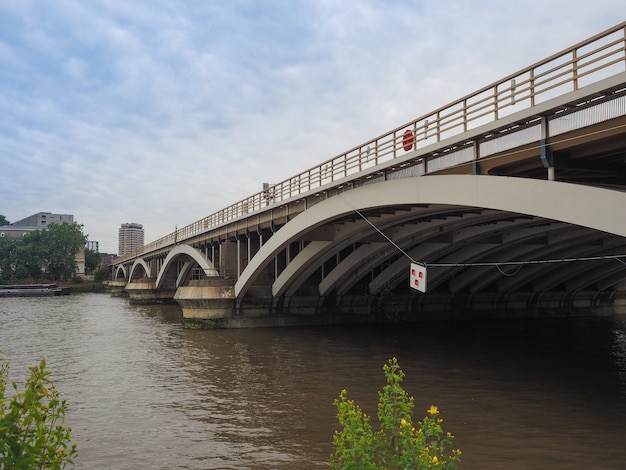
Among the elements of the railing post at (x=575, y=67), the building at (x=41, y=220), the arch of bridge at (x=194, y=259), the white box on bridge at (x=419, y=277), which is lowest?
the white box on bridge at (x=419, y=277)

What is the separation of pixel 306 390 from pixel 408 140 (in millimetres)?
8551

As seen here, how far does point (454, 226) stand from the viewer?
67.2ft

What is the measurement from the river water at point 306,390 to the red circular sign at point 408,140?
7.65m

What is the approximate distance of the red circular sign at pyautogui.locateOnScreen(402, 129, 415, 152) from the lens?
16.4 meters

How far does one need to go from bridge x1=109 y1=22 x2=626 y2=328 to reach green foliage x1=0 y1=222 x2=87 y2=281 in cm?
6710

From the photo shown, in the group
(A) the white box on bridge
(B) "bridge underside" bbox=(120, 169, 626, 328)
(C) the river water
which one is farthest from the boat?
(A) the white box on bridge

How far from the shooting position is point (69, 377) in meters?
17.0

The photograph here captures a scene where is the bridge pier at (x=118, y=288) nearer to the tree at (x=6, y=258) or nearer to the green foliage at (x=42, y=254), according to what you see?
the green foliage at (x=42, y=254)

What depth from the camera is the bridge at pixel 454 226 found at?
10.5 m

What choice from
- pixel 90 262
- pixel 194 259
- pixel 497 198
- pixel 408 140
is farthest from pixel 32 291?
pixel 497 198

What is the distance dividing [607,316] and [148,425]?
4025cm

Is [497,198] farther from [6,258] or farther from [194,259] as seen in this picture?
[6,258]

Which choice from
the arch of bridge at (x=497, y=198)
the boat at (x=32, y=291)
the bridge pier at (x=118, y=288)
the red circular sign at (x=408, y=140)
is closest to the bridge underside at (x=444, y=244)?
the arch of bridge at (x=497, y=198)

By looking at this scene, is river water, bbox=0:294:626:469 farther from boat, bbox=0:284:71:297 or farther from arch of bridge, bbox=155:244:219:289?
boat, bbox=0:284:71:297
